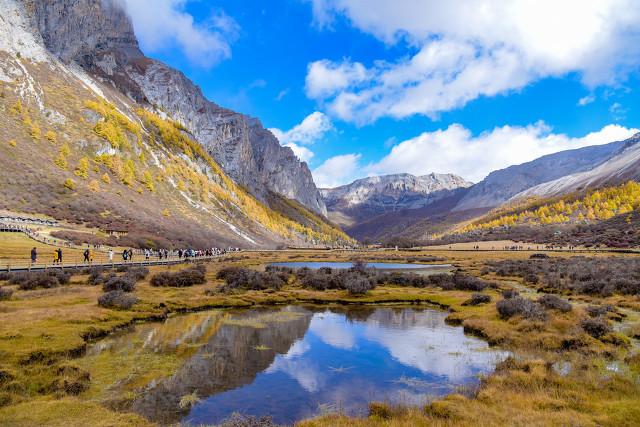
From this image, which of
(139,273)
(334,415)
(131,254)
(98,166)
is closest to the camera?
(334,415)

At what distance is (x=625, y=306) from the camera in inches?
1224

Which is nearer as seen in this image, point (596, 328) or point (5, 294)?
point (596, 328)

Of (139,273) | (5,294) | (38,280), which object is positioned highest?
(38,280)

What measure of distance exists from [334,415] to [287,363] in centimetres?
701

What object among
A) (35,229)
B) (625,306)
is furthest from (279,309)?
(35,229)

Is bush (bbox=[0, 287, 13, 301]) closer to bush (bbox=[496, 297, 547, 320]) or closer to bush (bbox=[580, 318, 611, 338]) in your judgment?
bush (bbox=[496, 297, 547, 320])

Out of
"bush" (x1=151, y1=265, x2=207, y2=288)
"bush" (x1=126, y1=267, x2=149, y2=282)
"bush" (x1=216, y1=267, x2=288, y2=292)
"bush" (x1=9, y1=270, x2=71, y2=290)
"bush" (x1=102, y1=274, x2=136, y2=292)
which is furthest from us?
"bush" (x1=126, y1=267, x2=149, y2=282)

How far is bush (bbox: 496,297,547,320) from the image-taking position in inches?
1011

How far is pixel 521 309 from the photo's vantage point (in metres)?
27.0

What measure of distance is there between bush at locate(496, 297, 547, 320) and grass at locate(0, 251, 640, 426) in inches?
32.4

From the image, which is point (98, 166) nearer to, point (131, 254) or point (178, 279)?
point (131, 254)

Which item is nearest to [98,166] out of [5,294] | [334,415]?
[5,294]

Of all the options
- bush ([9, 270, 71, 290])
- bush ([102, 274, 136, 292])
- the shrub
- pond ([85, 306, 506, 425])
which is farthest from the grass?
the shrub

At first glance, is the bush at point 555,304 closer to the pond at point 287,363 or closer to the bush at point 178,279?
the pond at point 287,363
